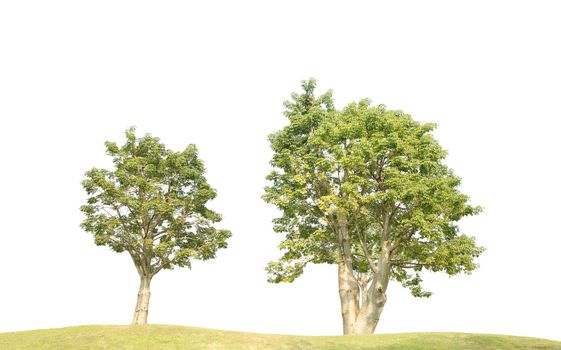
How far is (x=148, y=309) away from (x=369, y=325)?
19330mm

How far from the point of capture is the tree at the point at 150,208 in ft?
141

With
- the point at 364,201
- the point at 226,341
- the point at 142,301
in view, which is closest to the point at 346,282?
the point at 364,201

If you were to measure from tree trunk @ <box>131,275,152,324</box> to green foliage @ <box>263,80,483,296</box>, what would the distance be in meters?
11.7

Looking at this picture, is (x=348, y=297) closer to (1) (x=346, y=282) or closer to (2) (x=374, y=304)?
A: (1) (x=346, y=282)

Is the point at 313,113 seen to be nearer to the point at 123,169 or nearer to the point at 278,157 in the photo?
the point at 278,157

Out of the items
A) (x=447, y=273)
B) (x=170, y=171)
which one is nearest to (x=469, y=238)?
(x=447, y=273)

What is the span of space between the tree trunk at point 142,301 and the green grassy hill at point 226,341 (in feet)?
29.8

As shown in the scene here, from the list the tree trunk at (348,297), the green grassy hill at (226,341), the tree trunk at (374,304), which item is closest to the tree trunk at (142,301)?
the green grassy hill at (226,341)

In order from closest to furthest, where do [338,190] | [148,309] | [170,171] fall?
[338,190]
[148,309]
[170,171]

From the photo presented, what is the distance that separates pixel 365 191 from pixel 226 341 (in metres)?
16.0

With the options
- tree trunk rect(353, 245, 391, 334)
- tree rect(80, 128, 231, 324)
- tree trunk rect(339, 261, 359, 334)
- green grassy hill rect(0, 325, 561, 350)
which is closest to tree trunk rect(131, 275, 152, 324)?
tree rect(80, 128, 231, 324)

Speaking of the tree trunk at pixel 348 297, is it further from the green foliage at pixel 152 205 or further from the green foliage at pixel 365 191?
the green foliage at pixel 152 205

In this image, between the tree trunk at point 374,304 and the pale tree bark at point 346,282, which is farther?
the pale tree bark at point 346,282

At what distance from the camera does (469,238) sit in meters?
37.3
